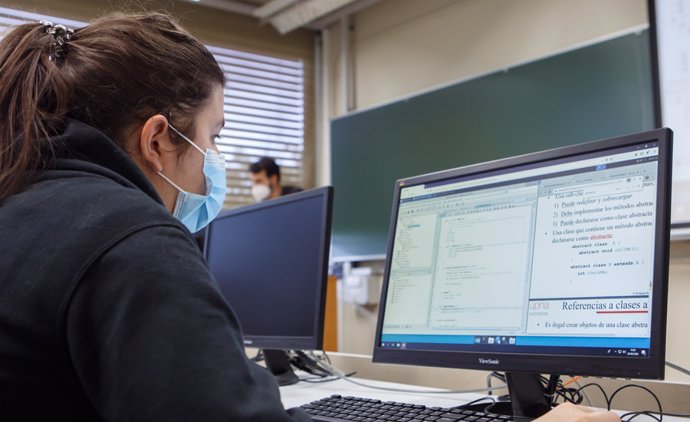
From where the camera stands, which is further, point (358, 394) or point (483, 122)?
point (483, 122)

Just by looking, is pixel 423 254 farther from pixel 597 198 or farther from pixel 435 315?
pixel 597 198

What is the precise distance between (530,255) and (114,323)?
0.65m

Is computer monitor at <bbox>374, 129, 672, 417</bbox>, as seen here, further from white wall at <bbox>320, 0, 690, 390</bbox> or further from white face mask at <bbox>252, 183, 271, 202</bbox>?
white face mask at <bbox>252, 183, 271, 202</bbox>

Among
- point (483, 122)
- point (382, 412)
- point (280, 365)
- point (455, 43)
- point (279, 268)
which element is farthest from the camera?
point (455, 43)

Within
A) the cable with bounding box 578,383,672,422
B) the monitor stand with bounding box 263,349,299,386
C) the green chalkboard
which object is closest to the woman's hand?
the cable with bounding box 578,383,672,422

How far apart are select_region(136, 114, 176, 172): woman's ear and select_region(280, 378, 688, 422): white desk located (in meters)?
0.51

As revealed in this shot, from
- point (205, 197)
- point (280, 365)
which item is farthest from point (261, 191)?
point (205, 197)

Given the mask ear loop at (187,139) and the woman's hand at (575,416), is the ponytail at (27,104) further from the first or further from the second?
the woman's hand at (575,416)

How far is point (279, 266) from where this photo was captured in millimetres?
1572

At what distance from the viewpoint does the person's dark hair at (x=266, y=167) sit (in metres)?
4.13

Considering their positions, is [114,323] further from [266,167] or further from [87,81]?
[266,167]

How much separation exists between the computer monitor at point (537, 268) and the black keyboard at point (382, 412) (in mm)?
99

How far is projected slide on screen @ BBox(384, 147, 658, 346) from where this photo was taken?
0.96m

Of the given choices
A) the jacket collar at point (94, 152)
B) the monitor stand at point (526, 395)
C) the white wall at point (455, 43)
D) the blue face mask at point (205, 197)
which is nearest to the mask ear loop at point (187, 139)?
the blue face mask at point (205, 197)
